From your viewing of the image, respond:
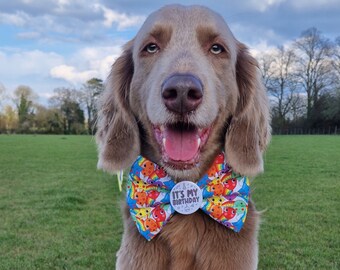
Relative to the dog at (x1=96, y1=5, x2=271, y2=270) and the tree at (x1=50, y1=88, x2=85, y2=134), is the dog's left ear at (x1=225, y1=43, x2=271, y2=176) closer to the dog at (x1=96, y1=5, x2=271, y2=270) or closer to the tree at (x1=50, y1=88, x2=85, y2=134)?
the dog at (x1=96, y1=5, x2=271, y2=270)

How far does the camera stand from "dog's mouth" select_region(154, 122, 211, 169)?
2.95 m

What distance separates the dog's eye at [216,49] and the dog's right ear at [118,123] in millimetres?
741

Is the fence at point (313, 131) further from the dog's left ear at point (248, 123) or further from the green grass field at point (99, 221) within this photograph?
the dog's left ear at point (248, 123)

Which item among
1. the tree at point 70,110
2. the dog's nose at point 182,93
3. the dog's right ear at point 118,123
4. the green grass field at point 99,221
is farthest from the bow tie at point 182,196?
the tree at point 70,110

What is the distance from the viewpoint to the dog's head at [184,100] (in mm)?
2832

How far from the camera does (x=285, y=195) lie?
38.4 feet

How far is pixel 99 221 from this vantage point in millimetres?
8891

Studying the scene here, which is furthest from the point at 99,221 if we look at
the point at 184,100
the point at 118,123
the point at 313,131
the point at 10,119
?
the point at 10,119

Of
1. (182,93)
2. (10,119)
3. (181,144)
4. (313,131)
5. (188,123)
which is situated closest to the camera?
(182,93)

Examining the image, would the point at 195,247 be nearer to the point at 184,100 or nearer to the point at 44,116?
the point at 184,100

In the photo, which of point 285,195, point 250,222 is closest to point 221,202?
point 250,222

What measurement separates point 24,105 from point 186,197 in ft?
281

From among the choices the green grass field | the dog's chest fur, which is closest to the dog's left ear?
the dog's chest fur

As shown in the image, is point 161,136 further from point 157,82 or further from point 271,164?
point 271,164
